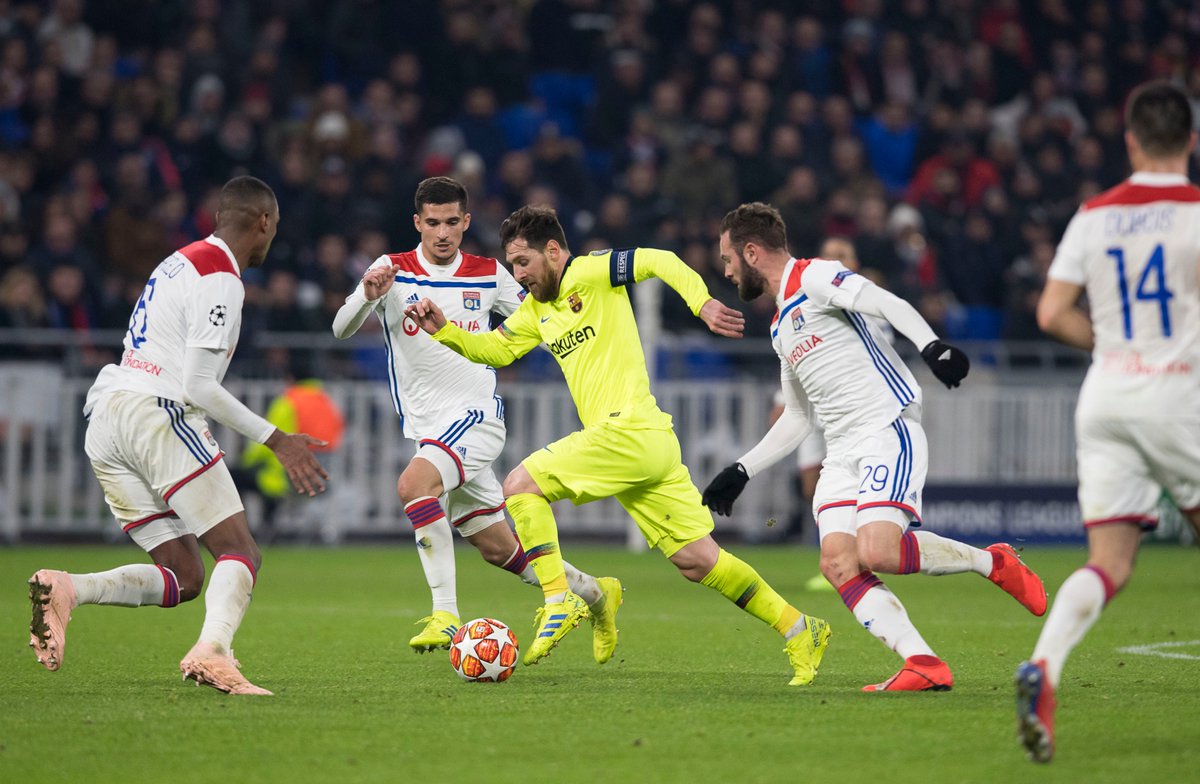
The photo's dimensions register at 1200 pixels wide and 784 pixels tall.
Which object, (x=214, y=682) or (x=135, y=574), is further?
(x=135, y=574)

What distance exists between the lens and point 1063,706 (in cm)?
657

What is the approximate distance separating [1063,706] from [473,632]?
262cm

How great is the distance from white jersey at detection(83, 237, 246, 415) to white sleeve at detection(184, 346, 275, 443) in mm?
62

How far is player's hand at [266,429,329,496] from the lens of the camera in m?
6.73

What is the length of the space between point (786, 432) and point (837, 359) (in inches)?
19.3

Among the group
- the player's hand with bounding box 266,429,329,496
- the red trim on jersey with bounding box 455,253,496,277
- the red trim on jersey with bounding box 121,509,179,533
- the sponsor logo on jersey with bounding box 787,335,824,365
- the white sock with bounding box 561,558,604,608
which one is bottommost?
the white sock with bounding box 561,558,604,608

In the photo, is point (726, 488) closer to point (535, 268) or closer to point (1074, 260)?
point (535, 268)

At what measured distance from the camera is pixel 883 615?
7.02 metres

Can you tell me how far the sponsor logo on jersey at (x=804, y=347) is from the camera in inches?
289

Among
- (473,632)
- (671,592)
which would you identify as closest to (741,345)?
(671,592)

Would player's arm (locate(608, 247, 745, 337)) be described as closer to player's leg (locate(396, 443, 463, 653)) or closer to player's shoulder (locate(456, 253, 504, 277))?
player's shoulder (locate(456, 253, 504, 277))

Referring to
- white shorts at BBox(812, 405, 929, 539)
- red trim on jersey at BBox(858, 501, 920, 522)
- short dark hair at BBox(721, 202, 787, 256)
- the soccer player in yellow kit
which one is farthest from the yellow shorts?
short dark hair at BBox(721, 202, 787, 256)

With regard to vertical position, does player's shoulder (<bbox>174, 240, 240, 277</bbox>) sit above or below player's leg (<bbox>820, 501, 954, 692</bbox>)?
above

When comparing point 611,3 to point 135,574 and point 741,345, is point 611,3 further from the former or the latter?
point 135,574
